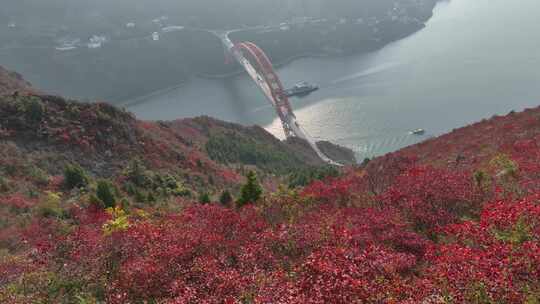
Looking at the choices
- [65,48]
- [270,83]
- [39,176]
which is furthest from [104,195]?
[65,48]

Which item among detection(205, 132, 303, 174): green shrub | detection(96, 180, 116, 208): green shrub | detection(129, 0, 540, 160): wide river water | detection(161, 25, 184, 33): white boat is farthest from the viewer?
detection(161, 25, 184, 33): white boat

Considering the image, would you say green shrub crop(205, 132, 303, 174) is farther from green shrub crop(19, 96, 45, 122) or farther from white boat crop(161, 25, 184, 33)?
white boat crop(161, 25, 184, 33)

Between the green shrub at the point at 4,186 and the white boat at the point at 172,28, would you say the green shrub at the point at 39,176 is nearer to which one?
the green shrub at the point at 4,186

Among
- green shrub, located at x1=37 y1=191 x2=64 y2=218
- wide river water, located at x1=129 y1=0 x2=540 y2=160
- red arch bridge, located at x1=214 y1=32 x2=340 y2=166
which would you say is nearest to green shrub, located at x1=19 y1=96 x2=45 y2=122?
green shrub, located at x1=37 y1=191 x2=64 y2=218

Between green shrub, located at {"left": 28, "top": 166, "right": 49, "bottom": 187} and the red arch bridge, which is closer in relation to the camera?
green shrub, located at {"left": 28, "top": 166, "right": 49, "bottom": 187}

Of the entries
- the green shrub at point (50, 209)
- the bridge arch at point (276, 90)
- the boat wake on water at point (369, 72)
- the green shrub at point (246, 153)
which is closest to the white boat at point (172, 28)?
the bridge arch at point (276, 90)

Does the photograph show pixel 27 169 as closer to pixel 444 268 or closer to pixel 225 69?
pixel 444 268
